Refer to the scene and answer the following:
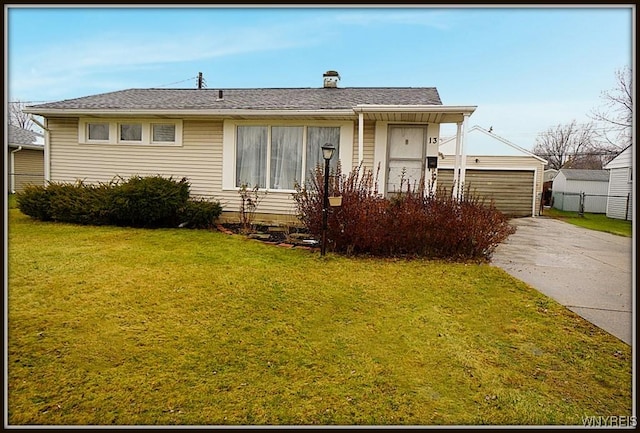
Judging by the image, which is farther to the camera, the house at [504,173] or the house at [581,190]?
the house at [581,190]

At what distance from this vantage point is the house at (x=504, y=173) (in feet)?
51.7

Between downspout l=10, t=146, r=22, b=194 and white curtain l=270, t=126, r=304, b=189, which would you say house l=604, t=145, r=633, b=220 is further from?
downspout l=10, t=146, r=22, b=194

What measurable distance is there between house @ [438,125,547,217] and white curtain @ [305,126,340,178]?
807cm

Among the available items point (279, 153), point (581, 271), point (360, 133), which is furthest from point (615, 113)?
point (279, 153)

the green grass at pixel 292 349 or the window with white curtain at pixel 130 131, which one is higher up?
the window with white curtain at pixel 130 131

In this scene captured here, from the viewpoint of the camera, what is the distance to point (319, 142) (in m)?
8.97

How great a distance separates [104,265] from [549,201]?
26.2 metres

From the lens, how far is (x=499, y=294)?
470cm

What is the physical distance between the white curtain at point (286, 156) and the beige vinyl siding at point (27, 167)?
13204 millimetres

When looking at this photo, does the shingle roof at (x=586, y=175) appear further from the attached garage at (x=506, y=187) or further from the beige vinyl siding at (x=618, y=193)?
the attached garage at (x=506, y=187)

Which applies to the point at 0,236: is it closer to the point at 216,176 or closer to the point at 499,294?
the point at 499,294

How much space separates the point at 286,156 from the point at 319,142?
0.84 meters

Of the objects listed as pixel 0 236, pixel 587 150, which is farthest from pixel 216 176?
pixel 587 150

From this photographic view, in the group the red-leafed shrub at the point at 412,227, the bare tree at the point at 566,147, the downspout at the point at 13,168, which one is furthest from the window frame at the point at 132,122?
the bare tree at the point at 566,147
